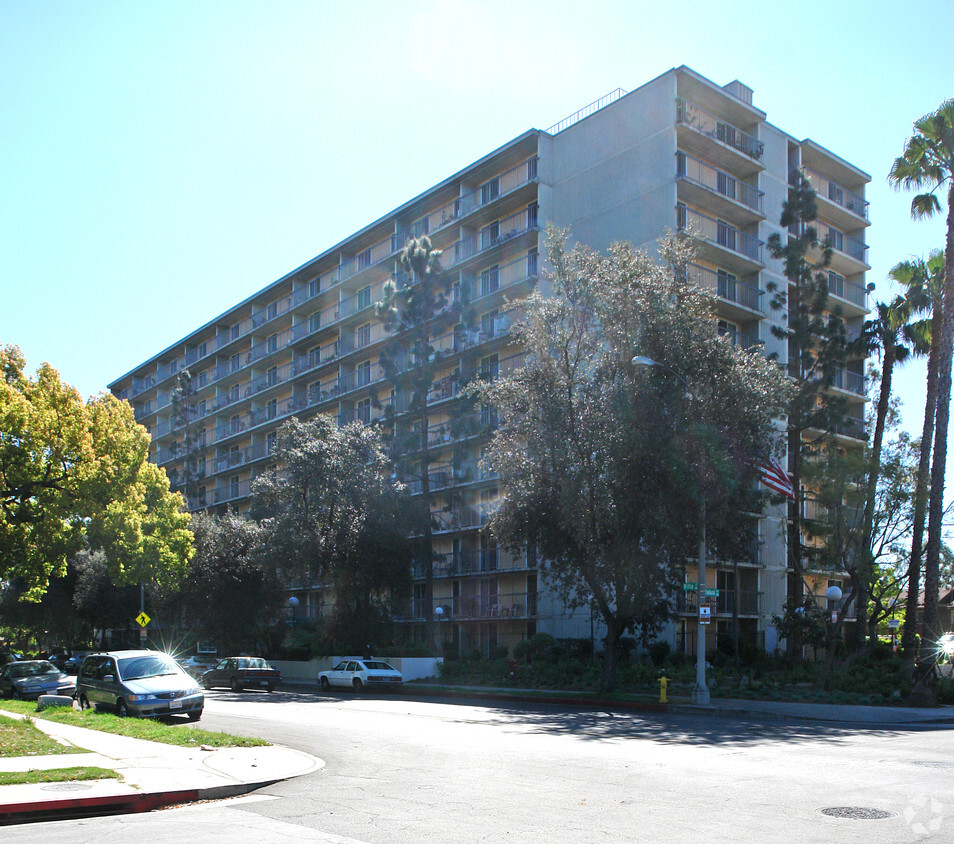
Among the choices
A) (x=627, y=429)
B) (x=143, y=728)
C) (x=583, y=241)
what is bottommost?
(x=143, y=728)

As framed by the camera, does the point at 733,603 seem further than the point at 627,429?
Yes

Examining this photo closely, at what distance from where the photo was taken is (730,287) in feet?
141

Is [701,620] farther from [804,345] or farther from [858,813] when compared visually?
[804,345]

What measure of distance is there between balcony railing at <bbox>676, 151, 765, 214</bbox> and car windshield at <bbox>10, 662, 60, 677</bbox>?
3201 centimetres

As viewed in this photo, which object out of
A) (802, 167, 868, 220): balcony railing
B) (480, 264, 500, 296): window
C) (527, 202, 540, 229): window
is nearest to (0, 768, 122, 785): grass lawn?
(480, 264, 500, 296): window

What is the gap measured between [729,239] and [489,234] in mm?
12710

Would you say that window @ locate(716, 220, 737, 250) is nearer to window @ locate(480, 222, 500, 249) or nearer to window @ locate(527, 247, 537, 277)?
window @ locate(527, 247, 537, 277)

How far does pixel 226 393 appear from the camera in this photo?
76.0 m

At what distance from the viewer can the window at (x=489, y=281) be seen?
47406 millimetres

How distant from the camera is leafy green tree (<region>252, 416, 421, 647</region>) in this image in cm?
3969

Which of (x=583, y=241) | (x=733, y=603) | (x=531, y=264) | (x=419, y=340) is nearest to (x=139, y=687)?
(x=419, y=340)

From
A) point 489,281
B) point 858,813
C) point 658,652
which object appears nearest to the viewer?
point 858,813

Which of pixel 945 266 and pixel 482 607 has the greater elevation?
pixel 945 266

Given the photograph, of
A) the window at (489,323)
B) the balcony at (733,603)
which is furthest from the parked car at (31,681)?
the window at (489,323)
